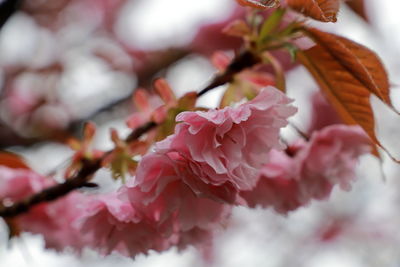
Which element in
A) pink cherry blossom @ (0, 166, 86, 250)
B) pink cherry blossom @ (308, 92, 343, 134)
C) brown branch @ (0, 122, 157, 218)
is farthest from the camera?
pink cherry blossom @ (308, 92, 343, 134)

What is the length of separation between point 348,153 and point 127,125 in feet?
1.34

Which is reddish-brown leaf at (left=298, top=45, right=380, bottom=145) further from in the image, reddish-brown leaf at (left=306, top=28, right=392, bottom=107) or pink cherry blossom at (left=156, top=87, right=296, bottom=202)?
pink cherry blossom at (left=156, top=87, right=296, bottom=202)

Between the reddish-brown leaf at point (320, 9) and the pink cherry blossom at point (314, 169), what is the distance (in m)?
0.27

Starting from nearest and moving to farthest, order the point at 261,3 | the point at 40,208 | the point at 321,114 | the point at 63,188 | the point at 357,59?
the point at 261,3 → the point at 357,59 → the point at 63,188 → the point at 40,208 → the point at 321,114

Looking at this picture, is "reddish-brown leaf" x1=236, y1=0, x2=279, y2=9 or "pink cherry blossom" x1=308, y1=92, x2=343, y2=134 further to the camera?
"pink cherry blossom" x1=308, y1=92, x2=343, y2=134

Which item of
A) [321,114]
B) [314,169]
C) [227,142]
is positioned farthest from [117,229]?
[321,114]

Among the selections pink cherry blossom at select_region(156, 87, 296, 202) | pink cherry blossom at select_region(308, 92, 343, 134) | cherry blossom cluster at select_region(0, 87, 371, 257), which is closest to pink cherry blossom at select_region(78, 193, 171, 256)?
cherry blossom cluster at select_region(0, 87, 371, 257)

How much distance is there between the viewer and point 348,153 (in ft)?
3.01

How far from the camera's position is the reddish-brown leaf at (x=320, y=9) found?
24.0 inches

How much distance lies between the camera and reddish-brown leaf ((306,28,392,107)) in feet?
2.26

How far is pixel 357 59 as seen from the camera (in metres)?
0.70

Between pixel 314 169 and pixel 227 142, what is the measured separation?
0.31 m

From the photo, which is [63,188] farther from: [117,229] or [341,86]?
[341,86]

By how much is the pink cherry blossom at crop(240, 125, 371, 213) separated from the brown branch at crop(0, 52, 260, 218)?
15 cm
